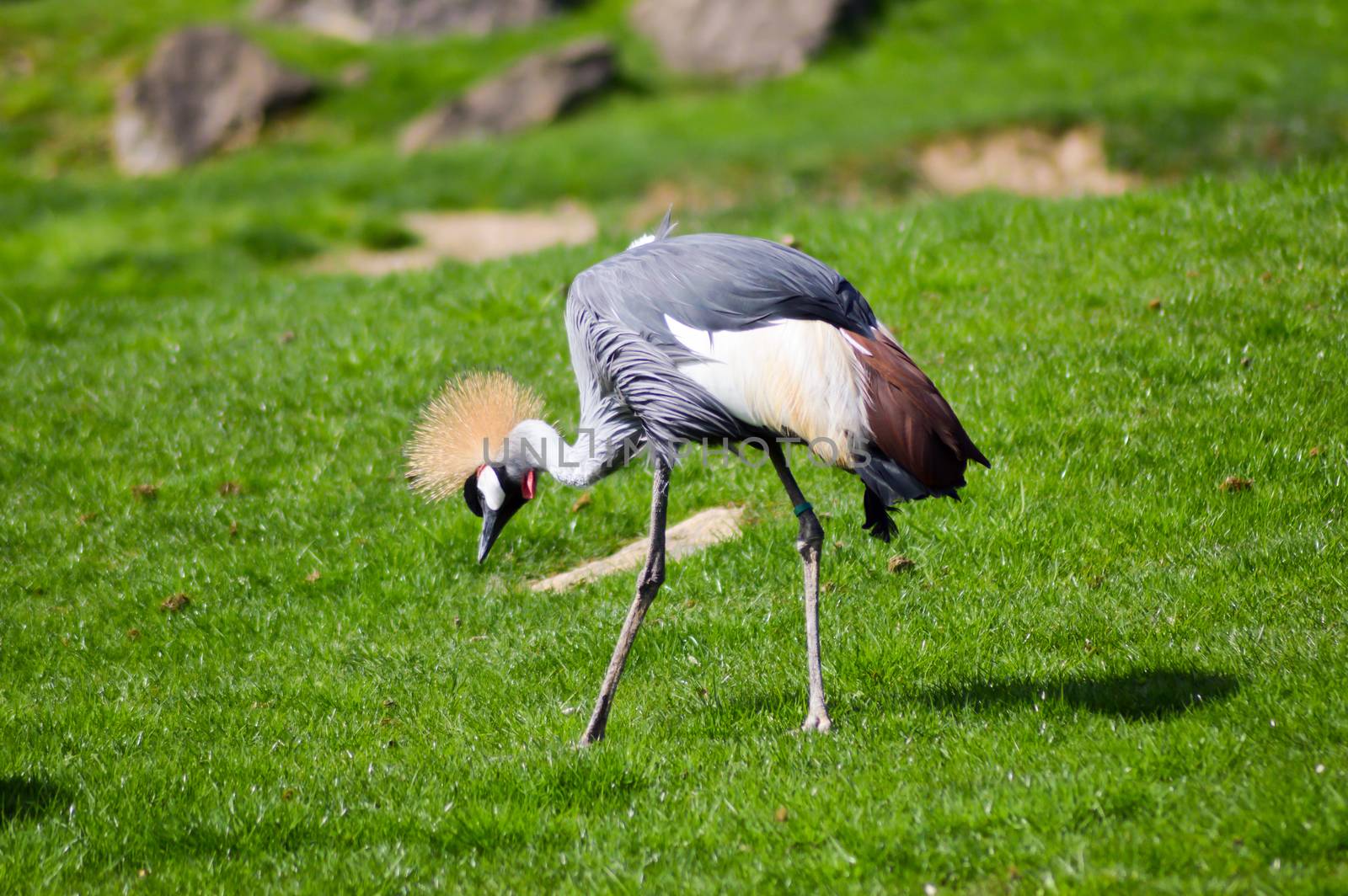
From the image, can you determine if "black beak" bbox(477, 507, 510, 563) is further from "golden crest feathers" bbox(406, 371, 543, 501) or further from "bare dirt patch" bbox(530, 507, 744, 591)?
"bare dirt patch" bbox(530, 507, 744, 591)

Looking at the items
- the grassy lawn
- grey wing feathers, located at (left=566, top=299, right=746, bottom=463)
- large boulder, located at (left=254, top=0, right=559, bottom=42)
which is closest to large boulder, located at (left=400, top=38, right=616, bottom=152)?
large boulder, located at (left=254, top=0, right=559, bottom=42)

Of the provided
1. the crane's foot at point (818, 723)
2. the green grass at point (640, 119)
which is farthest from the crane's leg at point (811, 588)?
the green grass at point (640, 119)

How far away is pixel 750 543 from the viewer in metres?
7.22

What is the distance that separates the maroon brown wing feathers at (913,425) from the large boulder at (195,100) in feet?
69.1

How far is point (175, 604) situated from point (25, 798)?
91.8 inches

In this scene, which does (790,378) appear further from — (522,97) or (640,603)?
(522,97)

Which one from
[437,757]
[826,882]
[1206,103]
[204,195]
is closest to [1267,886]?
[826,882]

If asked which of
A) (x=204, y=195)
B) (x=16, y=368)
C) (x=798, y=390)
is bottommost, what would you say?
(x=204, y=195)

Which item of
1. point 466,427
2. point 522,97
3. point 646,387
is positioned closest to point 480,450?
point 466,427

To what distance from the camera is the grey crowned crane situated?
500cm

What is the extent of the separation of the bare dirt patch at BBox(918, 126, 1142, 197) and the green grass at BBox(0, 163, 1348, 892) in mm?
7112

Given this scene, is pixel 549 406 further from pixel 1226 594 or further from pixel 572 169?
pixel 572 169

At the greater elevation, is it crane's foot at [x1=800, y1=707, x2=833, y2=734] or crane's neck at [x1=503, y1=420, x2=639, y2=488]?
crane's neck at [x1=503, y1=420, x2=639, y2=488]

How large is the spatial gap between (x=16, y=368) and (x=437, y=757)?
6877 mm
